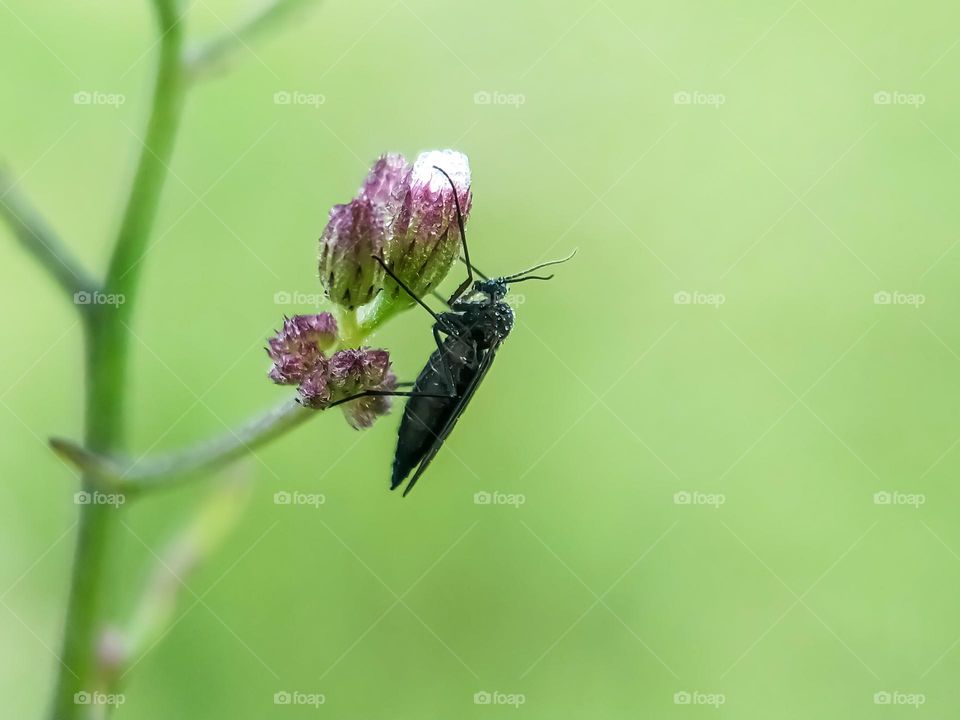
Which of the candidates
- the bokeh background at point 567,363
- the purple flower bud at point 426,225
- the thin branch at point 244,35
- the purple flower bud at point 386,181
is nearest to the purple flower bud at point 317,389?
the purple flower bud at point 426,225

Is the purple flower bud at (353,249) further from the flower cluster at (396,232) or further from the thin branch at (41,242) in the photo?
the thin branch at (41,242)

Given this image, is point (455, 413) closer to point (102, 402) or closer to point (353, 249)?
point (353, 249)

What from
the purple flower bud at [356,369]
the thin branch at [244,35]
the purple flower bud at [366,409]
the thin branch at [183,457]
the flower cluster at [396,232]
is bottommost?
the thin branch at [183,457]

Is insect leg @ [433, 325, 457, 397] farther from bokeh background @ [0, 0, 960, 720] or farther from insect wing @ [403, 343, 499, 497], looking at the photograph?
bokeh background @ [0, 0, 960, 720]

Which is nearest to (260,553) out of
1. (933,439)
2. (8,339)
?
(8,339)

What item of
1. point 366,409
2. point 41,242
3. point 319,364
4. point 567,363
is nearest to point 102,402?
point 41,242

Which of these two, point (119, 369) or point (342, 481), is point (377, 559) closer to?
point (342, 481)
